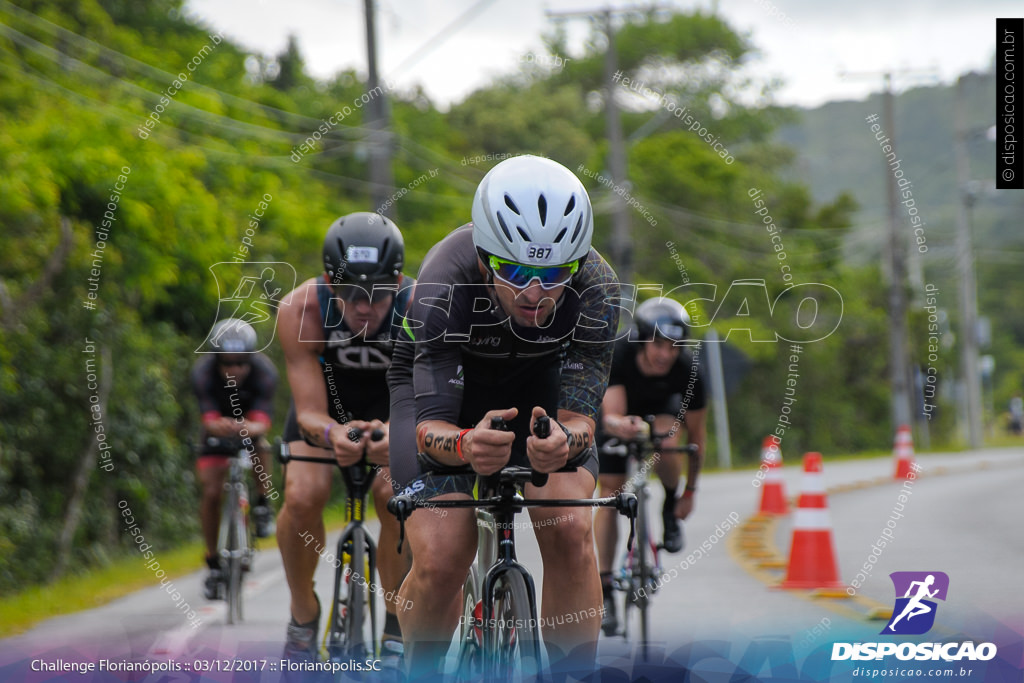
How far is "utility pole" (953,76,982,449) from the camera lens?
125ft

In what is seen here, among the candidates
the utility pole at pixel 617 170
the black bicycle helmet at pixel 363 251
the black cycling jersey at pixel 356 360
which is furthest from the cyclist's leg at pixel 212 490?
the utility pole at pixel 617 170

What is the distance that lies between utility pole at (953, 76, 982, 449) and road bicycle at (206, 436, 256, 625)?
105 ft

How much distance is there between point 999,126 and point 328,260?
396cm

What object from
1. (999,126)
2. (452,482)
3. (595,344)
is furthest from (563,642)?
(999,126)

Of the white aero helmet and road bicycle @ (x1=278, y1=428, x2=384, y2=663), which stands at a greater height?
the white aero helmet

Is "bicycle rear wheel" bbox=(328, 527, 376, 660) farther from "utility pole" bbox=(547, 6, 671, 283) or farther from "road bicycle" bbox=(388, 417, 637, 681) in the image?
"utility pole" bbox=(547, 6, 671, 283)

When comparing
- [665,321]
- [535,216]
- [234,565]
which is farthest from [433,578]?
[234,565]

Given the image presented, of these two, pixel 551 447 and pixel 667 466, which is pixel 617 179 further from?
pixel 551 447

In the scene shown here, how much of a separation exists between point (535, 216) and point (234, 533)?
538 cm

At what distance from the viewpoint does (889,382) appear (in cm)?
4409

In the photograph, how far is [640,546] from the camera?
7641 millimetres

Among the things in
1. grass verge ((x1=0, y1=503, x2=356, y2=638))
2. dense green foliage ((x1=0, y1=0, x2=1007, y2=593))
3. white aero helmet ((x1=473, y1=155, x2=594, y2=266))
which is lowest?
grass verge ((x1=0, y1=503, x2=356, y2=638))

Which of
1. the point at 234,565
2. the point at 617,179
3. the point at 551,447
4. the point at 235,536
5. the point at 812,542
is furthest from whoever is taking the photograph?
the point at 617,179

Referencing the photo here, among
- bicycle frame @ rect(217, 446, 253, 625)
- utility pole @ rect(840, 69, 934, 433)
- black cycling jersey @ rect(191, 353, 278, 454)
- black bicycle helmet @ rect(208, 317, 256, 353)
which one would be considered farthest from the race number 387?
utility pole @ rect(840, 69, 934, 433)
